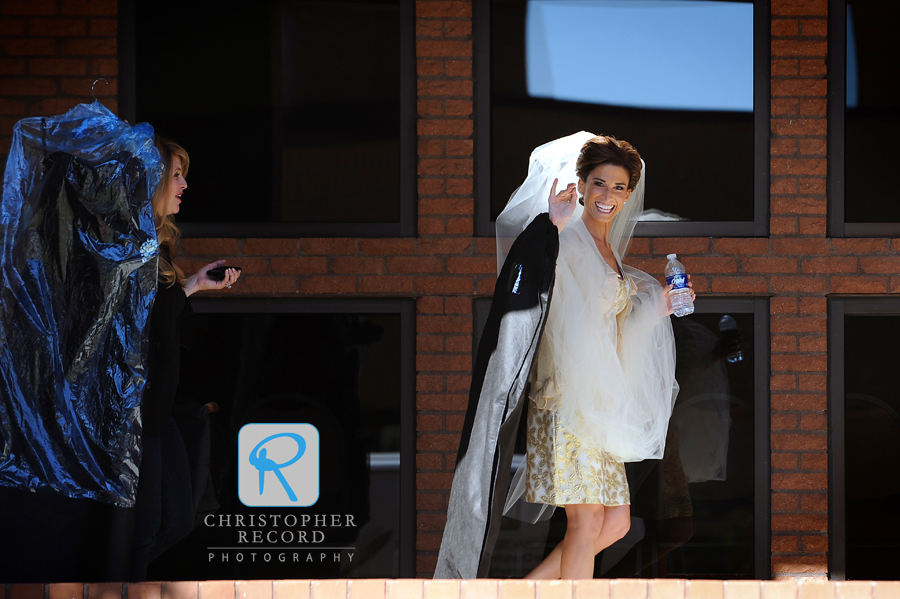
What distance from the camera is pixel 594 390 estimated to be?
2.86m

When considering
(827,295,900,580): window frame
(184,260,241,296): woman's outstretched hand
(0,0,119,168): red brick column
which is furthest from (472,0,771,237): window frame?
(0,0,119,168): red brick column

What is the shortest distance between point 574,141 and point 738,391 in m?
1.44

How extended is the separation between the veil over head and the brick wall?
1.77ft

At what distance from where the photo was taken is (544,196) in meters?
2.92

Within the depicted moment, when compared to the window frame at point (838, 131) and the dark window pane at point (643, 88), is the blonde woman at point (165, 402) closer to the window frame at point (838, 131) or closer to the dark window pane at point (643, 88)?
the dark window pane at point (643, 88)

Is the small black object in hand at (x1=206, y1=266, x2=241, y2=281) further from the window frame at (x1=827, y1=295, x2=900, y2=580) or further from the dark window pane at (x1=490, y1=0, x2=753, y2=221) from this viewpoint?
the window frame at (x1=827, y1=295, x2=900, y2=580)

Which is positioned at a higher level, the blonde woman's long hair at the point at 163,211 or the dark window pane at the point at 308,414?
the blonde woman's long hair at the point at 163,211

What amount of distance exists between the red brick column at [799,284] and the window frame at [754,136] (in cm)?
4

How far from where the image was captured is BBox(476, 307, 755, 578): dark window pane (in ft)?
12.2

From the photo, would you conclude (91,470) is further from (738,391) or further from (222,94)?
(738,391)

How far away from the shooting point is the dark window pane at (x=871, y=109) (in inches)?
147

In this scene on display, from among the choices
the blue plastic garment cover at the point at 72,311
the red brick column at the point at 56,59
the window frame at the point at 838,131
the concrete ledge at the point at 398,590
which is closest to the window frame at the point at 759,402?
the window frame at the point at 838,131

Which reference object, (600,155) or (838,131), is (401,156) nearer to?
(600,155)

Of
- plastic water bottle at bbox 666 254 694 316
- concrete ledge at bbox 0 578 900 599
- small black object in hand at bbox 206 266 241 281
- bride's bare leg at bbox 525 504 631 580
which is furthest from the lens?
small black object in hand at bbox 206 266 241 281
